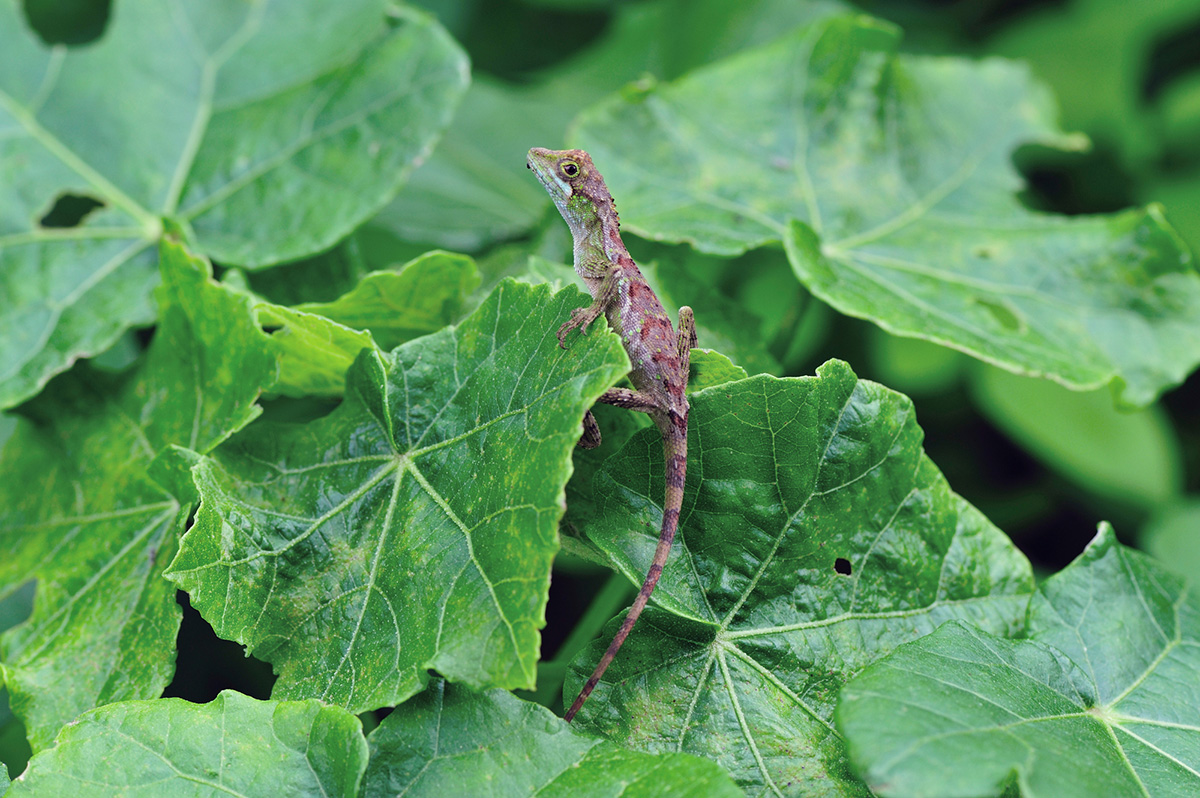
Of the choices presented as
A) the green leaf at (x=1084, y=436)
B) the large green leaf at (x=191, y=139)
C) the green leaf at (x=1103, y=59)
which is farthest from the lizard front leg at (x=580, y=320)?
the green leaf at (x=1103, y=59)

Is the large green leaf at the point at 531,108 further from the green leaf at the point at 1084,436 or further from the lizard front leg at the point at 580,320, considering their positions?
the green leaf at the point at 1084,436

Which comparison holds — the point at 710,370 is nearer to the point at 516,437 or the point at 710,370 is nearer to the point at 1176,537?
the point at 516,437

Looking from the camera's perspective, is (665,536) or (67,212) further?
(67,212)

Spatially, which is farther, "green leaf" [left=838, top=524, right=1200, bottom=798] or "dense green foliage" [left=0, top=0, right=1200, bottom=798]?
"dense green foliage" [left=0, top=0, right=1200, bottom=798]

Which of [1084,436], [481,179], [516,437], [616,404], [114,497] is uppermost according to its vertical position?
[516,437]

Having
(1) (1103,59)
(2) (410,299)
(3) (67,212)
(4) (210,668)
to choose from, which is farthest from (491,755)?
(1) (1103,59)

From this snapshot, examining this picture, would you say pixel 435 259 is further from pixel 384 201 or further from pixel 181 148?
pixel 181 148

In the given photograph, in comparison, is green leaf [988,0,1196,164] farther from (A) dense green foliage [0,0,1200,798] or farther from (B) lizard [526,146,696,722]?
(B) lizard [526,146,696,722]

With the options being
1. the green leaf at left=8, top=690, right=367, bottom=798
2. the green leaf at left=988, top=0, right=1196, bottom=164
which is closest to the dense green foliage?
the green leaf at left=8, top=690, right=367, bottom=798
